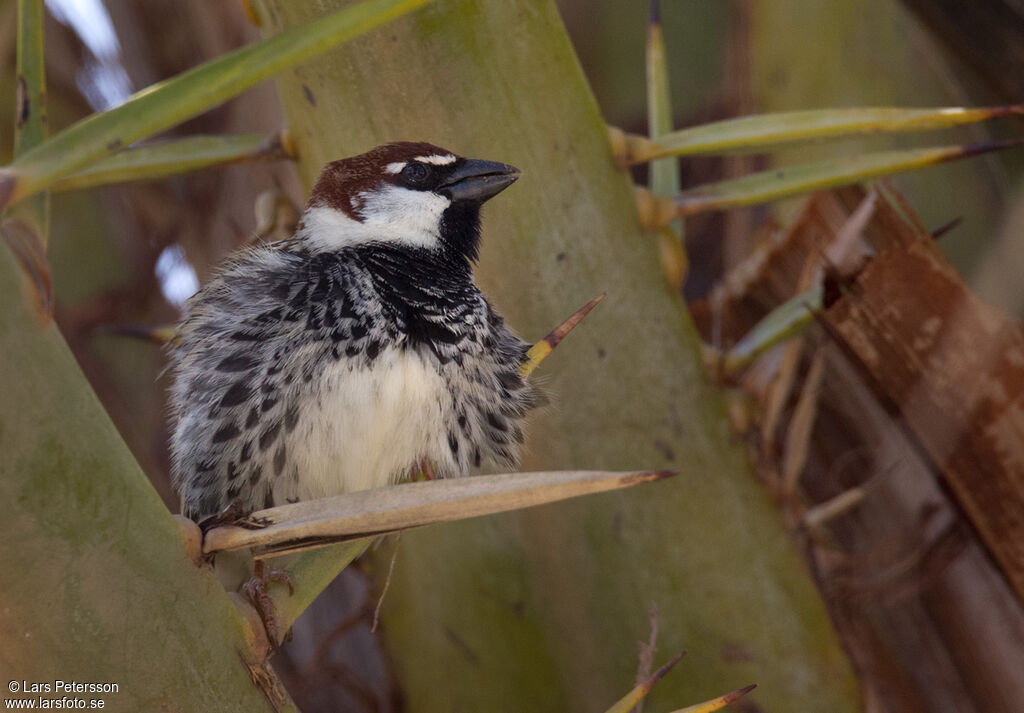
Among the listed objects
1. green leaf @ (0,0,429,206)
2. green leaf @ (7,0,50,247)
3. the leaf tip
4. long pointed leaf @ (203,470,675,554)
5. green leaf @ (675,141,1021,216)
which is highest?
green leaf @ (7,0,50,247)

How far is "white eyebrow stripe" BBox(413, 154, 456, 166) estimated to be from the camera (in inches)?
61.1

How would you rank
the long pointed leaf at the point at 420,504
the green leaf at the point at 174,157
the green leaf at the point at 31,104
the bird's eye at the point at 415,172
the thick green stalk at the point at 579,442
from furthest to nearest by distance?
the bird's eye at the point at 415,172
the thick green stalk at the point at 579,442
the green leaf at the point at 174,157
the green leaf at the point at 31,104
the long pointed leaf at the point at 420,504

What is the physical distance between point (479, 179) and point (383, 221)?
0.23m

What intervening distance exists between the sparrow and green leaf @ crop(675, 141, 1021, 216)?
1.09 feet

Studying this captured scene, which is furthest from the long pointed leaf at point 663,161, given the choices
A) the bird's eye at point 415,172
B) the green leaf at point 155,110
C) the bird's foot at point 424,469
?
the green leaf at point 155,110

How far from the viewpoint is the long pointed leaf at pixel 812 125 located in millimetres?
1290

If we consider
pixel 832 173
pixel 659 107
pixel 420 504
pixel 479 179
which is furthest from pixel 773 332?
pixel 420 504

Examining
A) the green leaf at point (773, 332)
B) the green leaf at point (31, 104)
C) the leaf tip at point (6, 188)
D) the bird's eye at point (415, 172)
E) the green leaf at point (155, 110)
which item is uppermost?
the bird's eye at point (415, 172)

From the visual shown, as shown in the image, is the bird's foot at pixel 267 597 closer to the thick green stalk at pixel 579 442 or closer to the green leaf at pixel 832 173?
the thick green stalk at pixel 579 442

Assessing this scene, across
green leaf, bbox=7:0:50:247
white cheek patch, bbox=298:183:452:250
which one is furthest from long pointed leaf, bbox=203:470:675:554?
white cheek patch, bbox=298:183:452:250

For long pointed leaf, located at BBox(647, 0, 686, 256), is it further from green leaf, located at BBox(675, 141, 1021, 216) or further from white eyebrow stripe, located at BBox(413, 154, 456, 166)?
white eyebrow stripe, located at BBox(413, 154, 456, 166)

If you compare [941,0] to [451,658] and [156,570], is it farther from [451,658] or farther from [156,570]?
[156,570]

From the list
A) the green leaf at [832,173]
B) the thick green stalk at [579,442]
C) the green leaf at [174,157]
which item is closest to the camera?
the green leaf at [174,157]

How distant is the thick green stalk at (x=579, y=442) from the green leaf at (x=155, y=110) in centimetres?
57
